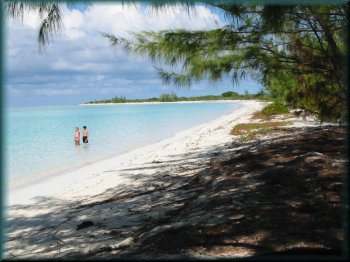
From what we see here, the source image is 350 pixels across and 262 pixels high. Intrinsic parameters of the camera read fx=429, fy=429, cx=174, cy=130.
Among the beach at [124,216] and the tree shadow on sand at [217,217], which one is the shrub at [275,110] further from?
the tree shadow on sand at [217,217]

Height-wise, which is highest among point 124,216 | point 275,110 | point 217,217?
point 275,110

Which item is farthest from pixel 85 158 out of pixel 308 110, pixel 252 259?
pixel 252 259

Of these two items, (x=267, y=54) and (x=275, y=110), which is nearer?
(x=267, y=54)

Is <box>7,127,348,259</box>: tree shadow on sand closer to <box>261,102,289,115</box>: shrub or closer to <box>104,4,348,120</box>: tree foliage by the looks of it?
<box>104,4,348,120</box>: tree foliage

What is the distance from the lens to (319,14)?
4645 mm

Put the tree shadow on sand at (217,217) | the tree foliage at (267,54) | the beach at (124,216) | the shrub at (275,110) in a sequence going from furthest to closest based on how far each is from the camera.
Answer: the shrub at (275,110) → the tree foliage at (267,54) → the beach at (124,216) → the tree shadow on sand at (217,217)

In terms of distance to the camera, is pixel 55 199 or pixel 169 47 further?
pixel 55 199

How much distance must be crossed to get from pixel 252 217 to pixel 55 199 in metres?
5.50

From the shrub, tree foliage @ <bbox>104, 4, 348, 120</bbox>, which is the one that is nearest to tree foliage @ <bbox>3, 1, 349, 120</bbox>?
tree foliage @ <bbox>104, 4, 348, 120</bbox>

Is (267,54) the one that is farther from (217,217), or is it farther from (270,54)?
(217,217)

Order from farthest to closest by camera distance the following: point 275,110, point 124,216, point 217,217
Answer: point 275,110 → point 124,216 → point 217,217

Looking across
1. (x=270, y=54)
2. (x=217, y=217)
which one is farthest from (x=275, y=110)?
(x=217, y=217)

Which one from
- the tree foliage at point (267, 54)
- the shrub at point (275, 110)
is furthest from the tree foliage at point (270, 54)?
the shrub at point (275, 110)

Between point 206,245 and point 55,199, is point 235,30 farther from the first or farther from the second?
point 55,199
